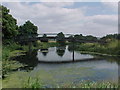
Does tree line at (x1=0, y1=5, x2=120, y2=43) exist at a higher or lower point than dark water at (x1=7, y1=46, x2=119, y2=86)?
higher

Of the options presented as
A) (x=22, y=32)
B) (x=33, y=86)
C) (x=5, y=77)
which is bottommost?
(x=5, y=77)

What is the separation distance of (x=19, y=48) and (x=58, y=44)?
22.6 meters

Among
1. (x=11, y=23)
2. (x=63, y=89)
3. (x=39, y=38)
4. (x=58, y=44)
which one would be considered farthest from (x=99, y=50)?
(x=58, y=44)

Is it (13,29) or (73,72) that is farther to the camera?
(13,29)

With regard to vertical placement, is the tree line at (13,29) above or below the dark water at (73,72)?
above

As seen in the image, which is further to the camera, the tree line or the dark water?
the tree line

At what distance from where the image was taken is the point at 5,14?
2138 cm

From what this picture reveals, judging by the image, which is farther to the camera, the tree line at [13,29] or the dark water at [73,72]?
the tree line at [13,29]

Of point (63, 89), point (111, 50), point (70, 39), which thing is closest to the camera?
point (63, 89)

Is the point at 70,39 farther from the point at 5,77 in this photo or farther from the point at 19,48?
the point at 5,77

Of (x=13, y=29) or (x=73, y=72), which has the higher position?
(x=13, y=29)

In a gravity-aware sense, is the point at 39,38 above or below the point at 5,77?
above

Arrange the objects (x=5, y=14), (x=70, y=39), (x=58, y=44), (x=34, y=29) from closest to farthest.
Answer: (x=5, y=14)
(x=70, y=39)
(x=34, y=29)
(x=58, y=44)

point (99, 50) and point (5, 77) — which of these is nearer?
point (5, 77)
